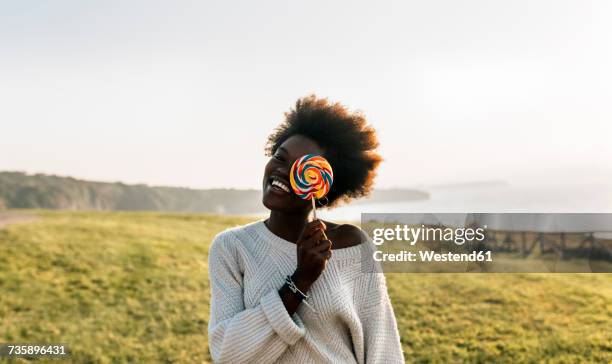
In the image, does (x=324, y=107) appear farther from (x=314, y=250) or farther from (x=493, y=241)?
(x=493, y=241)

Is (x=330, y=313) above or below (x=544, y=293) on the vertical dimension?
above

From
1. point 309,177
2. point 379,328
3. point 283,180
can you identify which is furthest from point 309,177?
point 379,328

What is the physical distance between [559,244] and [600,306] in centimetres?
398

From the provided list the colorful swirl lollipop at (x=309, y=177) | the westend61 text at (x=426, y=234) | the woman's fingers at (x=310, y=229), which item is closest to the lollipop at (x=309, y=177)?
the colorful swirl lollipop at (x=309, y=177)

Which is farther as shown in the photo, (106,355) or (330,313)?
(106,355)

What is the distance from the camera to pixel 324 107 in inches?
134

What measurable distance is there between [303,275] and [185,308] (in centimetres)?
955

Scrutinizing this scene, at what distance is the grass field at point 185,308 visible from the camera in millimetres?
10102

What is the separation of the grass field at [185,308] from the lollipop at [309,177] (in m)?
7.54

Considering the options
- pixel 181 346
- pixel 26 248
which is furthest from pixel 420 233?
pixel 26 248

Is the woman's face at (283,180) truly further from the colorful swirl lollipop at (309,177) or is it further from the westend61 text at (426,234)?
the westend61 text at (426,234)

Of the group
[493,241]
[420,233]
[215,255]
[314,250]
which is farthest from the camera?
Result: [493,241]

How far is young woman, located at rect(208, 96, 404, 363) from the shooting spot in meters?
2.88

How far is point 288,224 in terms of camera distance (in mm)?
3254
